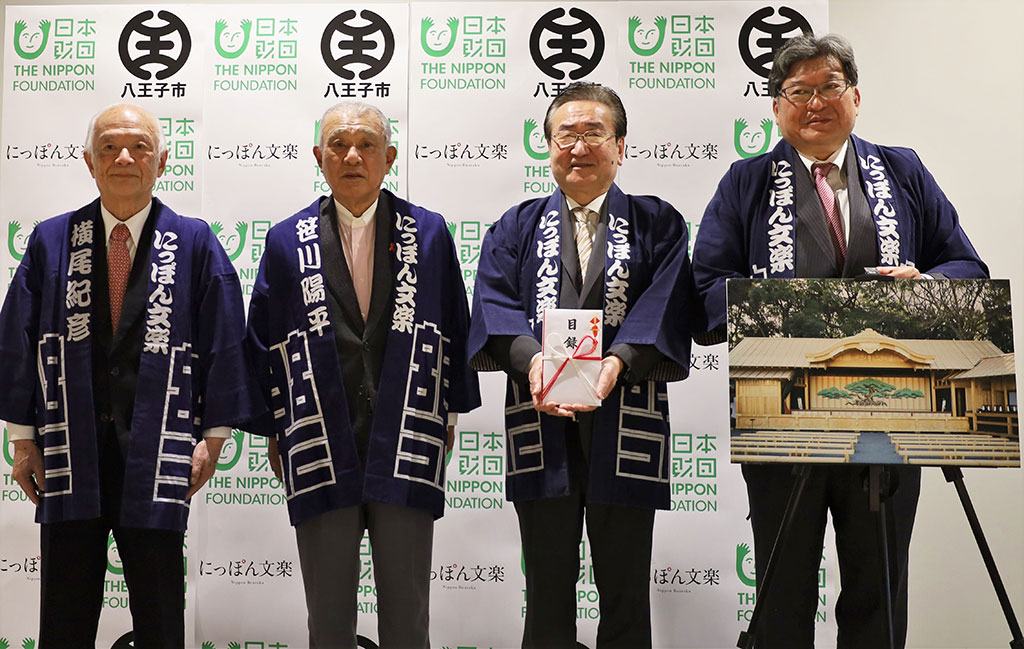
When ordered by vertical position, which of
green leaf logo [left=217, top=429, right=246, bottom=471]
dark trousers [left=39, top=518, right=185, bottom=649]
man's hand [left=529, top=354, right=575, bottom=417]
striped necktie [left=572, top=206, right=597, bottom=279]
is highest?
striped necktie [left=572, top=206, right=597, bottom=279]

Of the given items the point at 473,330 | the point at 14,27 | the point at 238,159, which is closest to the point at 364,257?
the point at 473,330

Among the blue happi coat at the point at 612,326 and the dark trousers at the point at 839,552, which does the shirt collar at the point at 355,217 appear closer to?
the blue happi coat at the point at 612,326

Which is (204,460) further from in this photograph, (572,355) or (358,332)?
(572,355)

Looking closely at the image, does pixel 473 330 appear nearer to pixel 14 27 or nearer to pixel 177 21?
pixel 177 21

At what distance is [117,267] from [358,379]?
0.84 metres

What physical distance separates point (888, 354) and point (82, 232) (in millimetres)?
2426

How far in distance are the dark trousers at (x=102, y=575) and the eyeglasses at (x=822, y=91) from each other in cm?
231

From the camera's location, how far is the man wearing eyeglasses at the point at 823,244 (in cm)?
276

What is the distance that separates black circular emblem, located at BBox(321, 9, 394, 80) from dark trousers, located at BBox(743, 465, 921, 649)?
7.53 ft

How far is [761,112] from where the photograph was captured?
390cm

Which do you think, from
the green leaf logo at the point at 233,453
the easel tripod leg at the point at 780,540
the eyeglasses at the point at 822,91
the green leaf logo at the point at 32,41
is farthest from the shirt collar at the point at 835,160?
the green leaf logo at the point at 32,41

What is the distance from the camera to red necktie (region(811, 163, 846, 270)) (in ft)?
9.34

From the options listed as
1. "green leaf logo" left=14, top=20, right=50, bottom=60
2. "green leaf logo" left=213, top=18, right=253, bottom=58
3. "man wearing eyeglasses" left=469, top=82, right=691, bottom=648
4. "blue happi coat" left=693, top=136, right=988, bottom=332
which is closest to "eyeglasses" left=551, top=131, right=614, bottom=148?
"man wearing eyeglasses" left=469, top=82, right=691, bottom=648

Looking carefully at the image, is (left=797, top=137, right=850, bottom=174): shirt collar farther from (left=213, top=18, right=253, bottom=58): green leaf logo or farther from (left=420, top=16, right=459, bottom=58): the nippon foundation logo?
(left=213, top=18, right=253, bottom=58): green leaf logo
